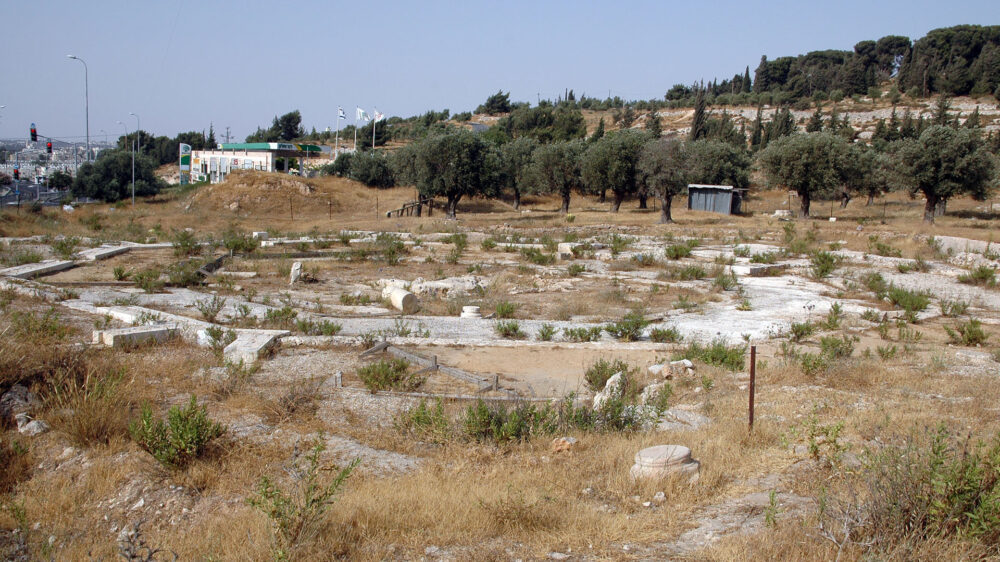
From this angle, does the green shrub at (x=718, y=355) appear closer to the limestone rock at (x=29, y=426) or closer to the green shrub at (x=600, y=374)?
the green shrub at (x=600, y=374)

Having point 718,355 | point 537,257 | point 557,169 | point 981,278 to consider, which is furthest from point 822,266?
point 557,169

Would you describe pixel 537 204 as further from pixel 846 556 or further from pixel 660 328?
pixel 846 556

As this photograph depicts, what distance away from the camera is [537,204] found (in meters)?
55.3

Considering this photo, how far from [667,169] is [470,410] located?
33670 millimetres

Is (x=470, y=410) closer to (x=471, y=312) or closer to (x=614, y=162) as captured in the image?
(x=471, y=312)

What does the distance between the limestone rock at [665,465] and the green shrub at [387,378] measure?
138 inches

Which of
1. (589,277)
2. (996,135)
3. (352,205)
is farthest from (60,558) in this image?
(996,135)

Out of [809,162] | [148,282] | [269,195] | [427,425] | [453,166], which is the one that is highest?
[809,162]

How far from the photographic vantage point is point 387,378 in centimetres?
806

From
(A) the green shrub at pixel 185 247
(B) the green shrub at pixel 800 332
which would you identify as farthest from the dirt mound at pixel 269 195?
(B) the green shrub at pixel 800 332

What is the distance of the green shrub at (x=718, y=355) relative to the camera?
365 inches

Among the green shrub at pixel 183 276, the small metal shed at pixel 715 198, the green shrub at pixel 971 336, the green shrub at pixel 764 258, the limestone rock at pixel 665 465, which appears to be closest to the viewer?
the limestone rock at pixel 665 465

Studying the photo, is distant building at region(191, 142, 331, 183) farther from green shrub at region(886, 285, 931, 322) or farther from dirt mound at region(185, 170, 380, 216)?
green shrub at region(886, 285, 931, 322)

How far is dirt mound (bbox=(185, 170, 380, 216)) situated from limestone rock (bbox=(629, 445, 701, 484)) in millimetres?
44050
